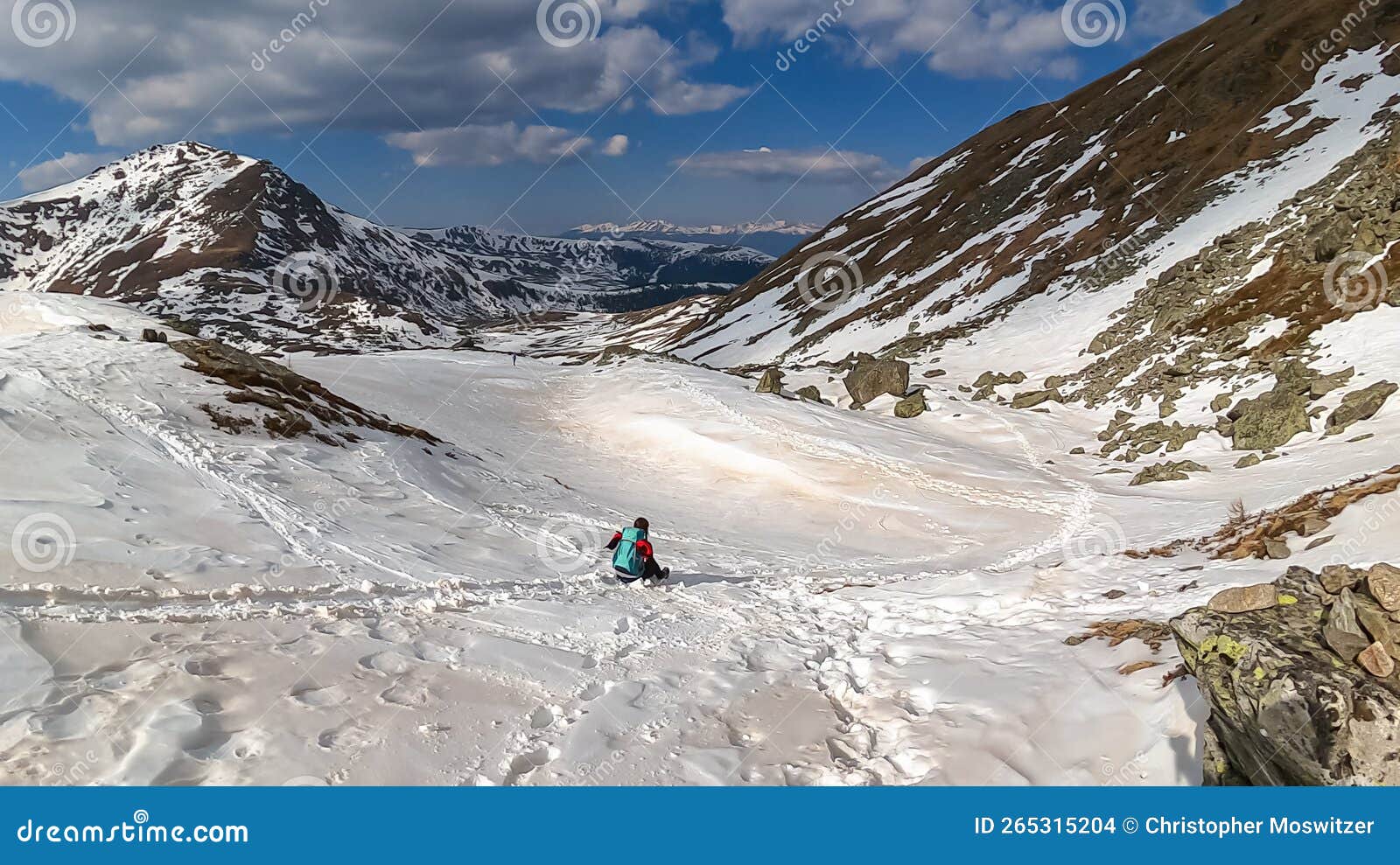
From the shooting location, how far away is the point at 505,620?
1048 centimetres

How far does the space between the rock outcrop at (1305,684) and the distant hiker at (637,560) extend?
892 cm

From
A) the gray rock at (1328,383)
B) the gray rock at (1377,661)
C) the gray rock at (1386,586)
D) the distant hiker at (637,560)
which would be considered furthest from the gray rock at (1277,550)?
the gray rock at (1328,383)

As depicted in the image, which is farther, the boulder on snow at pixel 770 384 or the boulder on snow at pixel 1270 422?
the boulder on snow at pixel 770 384

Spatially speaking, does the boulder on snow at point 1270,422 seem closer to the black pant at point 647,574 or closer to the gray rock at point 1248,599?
the gray rock at point 1248,599

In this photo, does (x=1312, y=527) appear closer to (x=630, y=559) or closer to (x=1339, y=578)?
(x=1339, y=578)

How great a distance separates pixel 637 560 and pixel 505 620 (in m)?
3.84

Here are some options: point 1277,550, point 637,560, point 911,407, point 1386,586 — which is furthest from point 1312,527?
point 911,407

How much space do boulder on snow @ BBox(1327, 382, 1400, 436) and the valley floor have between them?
9.29 feet

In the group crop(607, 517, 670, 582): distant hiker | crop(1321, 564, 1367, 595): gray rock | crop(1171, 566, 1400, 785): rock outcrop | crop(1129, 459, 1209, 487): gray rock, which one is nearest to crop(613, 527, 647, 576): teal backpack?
Result: crop(607, 517, 670, 582): distant hiker

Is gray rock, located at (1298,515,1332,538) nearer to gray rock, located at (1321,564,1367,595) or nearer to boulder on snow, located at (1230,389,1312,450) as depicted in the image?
gray rock, located at (1321,564,1367,595)

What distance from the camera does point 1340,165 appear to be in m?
40.7

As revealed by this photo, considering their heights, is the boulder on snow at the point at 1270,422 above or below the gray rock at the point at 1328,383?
below

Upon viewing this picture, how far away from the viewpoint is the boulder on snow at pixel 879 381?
3894cm

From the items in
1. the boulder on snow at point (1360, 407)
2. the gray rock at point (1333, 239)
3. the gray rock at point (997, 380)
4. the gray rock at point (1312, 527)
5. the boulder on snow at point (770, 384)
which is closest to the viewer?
the gray rock at point (1312, 527)
